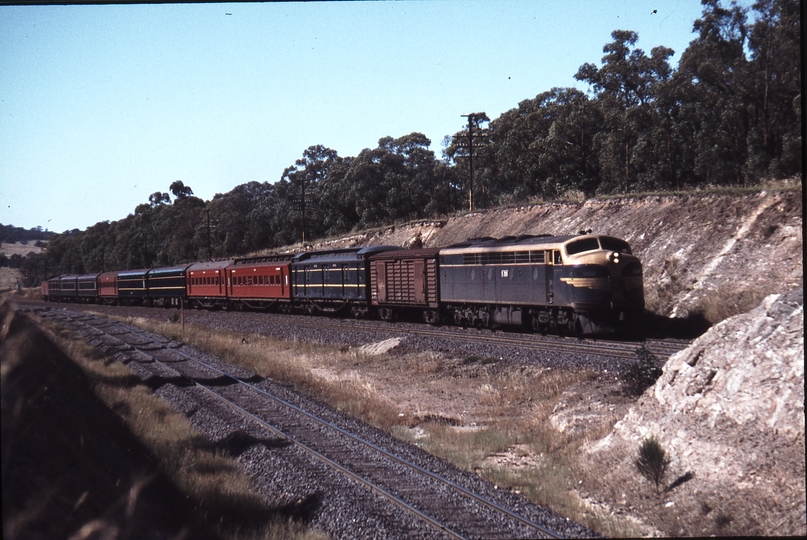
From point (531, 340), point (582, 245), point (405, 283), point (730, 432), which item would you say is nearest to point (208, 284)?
point (405, 283)

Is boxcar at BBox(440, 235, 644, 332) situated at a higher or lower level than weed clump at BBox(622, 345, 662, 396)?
higher

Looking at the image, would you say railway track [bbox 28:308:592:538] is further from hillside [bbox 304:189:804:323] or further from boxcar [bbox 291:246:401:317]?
hillside [bbox 304:189:804:323]

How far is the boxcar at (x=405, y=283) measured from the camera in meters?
27.2

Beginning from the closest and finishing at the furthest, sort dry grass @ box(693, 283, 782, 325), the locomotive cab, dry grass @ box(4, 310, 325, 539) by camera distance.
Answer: dry grass @ box(4, 310, 325, 539)
the locomotive cab
dry grass @ box(693, 283, 782, 325)

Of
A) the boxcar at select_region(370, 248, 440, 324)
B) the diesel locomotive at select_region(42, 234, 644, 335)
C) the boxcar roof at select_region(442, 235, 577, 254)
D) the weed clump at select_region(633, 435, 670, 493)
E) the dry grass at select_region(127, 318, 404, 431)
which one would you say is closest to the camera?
the weed clump at select_region(633, 435, 670, 493)

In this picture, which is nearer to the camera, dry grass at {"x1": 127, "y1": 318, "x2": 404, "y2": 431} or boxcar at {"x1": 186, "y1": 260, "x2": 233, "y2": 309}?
dry grass at {"x1": 127, "y1": 318, "x2": 404, "y2": 431}

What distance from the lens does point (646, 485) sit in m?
9.91

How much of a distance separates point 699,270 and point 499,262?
8894 mm

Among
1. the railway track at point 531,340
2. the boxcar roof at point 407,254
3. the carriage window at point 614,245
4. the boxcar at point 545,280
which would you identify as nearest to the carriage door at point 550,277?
the boxcar at point 545,280

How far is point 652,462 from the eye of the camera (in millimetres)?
9586

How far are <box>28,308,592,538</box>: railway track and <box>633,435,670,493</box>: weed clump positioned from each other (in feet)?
5.46

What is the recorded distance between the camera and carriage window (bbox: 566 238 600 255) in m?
20.8

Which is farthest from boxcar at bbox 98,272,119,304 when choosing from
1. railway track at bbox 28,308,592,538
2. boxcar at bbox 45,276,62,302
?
railway track at bbox 28,308,592,538

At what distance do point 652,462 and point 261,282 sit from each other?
32.5 metres
